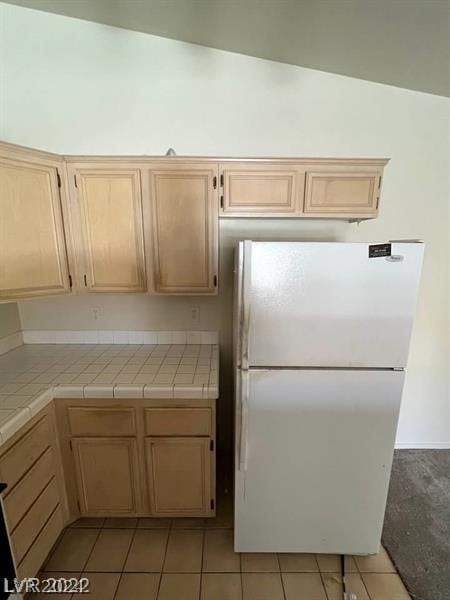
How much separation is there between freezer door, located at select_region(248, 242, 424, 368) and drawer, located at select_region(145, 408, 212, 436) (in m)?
0.50

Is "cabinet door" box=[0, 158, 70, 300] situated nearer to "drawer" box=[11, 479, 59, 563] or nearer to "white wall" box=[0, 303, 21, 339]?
"white wall" box=[0, 303, 21, 339]

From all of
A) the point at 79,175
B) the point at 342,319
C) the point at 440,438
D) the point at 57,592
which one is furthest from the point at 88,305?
the point at 440,438

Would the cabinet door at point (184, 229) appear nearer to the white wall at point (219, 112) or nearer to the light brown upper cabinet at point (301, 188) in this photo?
the light brown upper cabinet at point (301, 188)

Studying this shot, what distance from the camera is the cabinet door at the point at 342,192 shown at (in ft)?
5.19

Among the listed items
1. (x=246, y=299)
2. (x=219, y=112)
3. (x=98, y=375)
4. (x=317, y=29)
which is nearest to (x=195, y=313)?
(x=98, y=375)

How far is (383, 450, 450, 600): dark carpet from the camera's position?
1490mm

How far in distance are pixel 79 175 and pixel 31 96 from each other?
704mm

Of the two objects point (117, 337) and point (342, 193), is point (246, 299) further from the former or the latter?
point (117, 337)

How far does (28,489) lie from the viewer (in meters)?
1.32

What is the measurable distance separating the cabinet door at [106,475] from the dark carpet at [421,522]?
1.54 m

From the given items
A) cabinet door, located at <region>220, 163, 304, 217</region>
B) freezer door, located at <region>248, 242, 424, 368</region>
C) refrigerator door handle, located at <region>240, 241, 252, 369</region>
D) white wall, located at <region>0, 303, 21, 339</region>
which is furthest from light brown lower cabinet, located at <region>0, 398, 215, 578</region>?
cabinet door, located at <region>220, 163, 304, 217</region>

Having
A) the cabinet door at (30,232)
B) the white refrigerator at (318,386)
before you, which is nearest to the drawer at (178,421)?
the white refrigerator at (318,386)

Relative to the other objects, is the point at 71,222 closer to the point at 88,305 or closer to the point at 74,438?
the point at 88,305

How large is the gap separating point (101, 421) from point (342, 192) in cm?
186
